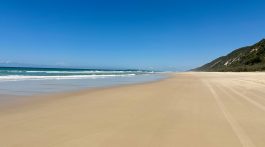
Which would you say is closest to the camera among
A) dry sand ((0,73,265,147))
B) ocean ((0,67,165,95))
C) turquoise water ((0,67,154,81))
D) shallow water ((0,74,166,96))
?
dry sand ((0,73,265,147))

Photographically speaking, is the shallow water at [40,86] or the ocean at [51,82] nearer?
the shallow water at [40,86]

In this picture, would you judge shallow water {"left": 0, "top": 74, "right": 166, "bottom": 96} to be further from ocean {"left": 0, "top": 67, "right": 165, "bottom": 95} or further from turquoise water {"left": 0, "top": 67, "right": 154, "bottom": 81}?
turquoise water {"left": 0, "top": 67, "right": 154, "bottom": 81}

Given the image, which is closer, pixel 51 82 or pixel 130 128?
pixel 130 128

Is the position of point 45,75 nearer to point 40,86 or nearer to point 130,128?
point 40,86

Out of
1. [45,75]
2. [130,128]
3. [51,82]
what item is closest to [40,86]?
[51,82]

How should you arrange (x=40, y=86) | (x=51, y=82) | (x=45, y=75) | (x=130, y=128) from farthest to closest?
1. (x=45, y=75)
2. (x=51, y=82)
3. (x=40, y=86)
4. (x=130, y=128)

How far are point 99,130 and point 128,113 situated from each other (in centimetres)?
192

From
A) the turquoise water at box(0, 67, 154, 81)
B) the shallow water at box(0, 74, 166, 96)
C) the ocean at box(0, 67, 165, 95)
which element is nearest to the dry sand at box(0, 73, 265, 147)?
the shallow water at box(0, 74, 166, 96)

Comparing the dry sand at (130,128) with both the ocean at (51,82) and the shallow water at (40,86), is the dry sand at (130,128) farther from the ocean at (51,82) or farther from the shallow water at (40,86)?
the ocean at (51,82)

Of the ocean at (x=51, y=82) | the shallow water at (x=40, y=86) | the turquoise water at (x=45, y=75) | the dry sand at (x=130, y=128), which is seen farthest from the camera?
the turquoise water at (x=45, y=75)

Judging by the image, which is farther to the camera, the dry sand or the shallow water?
the shallow water

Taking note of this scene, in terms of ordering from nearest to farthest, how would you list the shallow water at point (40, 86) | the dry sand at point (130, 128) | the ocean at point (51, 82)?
the dry sand at point (130, 128) → the shallow water at point (40, 86) → the ocean at point (51, 82)

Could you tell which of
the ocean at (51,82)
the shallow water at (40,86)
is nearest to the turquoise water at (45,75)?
the ocean at (51,82)

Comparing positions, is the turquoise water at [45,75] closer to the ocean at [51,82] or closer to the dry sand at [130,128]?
the ocean at [51,82]
